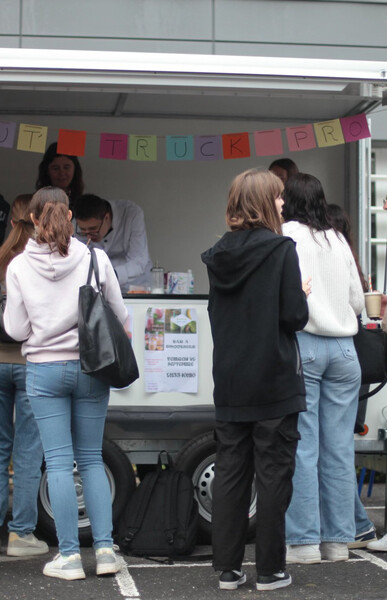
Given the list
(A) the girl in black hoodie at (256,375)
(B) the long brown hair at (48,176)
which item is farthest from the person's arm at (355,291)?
(B) the long brown hair at (48,176)

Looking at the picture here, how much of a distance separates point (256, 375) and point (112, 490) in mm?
1661

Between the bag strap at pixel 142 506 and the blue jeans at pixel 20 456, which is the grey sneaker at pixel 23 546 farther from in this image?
the bag strap at pixel 142 506

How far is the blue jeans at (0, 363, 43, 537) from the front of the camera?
510 cm

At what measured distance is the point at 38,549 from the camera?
206 inches

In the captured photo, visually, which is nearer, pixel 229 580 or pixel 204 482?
pixel 229 580

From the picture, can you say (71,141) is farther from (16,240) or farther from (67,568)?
(67,568)

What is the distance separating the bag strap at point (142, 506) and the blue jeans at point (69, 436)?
0.53 meters

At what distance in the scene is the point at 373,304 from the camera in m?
5.51

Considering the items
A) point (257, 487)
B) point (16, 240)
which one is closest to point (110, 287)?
point (16, 240)

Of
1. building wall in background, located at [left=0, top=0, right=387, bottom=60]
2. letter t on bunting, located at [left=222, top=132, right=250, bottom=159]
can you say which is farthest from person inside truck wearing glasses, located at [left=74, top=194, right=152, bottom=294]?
building wall in background, located at [left=0, top=0, right=387, bottom=60]

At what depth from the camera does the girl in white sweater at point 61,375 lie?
4.55 m

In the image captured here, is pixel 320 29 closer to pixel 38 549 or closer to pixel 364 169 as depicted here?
pixel 364 169

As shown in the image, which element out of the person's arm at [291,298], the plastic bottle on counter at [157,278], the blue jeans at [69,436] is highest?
the plastic bottle on counter at [157,278]

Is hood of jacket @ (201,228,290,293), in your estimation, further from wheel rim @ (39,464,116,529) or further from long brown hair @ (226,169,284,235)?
wheel rim @ (39,464,116,529)
